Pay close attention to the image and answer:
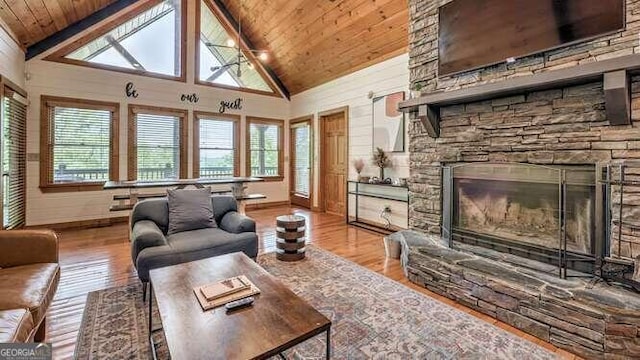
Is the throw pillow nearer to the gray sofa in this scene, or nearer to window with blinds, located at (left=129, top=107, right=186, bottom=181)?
the gray sofa

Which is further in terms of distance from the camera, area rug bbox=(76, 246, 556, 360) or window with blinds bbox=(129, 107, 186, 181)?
window with blinds bbox=(129, 107, 186, 181)

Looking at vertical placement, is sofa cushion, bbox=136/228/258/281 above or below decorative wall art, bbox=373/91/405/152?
below

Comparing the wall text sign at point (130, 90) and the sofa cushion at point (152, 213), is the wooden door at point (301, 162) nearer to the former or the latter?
the wall text sign at point (130, 90)

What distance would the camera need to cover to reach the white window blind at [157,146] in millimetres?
5852

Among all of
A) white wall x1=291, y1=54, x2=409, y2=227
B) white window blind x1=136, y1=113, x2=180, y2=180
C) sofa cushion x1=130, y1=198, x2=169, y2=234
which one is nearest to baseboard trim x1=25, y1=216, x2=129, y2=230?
white window blind x1=136, y1=113, x2=180, y2=180

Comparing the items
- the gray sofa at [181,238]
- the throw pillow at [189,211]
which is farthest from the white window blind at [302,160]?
the throw pillow at [189,211]

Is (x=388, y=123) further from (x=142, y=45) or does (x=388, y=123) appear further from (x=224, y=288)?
(x=142, y=45)

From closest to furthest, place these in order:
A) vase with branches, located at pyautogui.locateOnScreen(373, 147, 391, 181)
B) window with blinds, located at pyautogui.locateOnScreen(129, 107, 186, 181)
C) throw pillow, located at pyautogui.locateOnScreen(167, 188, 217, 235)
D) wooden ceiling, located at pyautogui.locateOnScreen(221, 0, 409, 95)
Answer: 1. throw pillow, located at pyautogui.locateOnScreen(167, 188, 217, 235)
2. wooden ceiling, located at pyautogui.locateOnScreen(221, 0, 409, 95)
3. vase with branches, located at pyautogui.locateOnScreen(373, 147, 391, 181)
4. window with blinds, located at pyautogui.locateOnScreen(129, 107, 186, 181)

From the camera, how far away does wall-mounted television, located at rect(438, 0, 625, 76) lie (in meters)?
2.27

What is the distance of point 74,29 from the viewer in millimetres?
5145

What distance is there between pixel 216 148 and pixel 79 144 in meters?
2.37

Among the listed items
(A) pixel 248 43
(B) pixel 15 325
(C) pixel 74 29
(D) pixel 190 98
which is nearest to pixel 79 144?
(C) pixel 74 29

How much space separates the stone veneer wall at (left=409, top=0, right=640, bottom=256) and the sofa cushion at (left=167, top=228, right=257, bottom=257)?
6.59 ft

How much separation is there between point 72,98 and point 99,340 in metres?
4.87
